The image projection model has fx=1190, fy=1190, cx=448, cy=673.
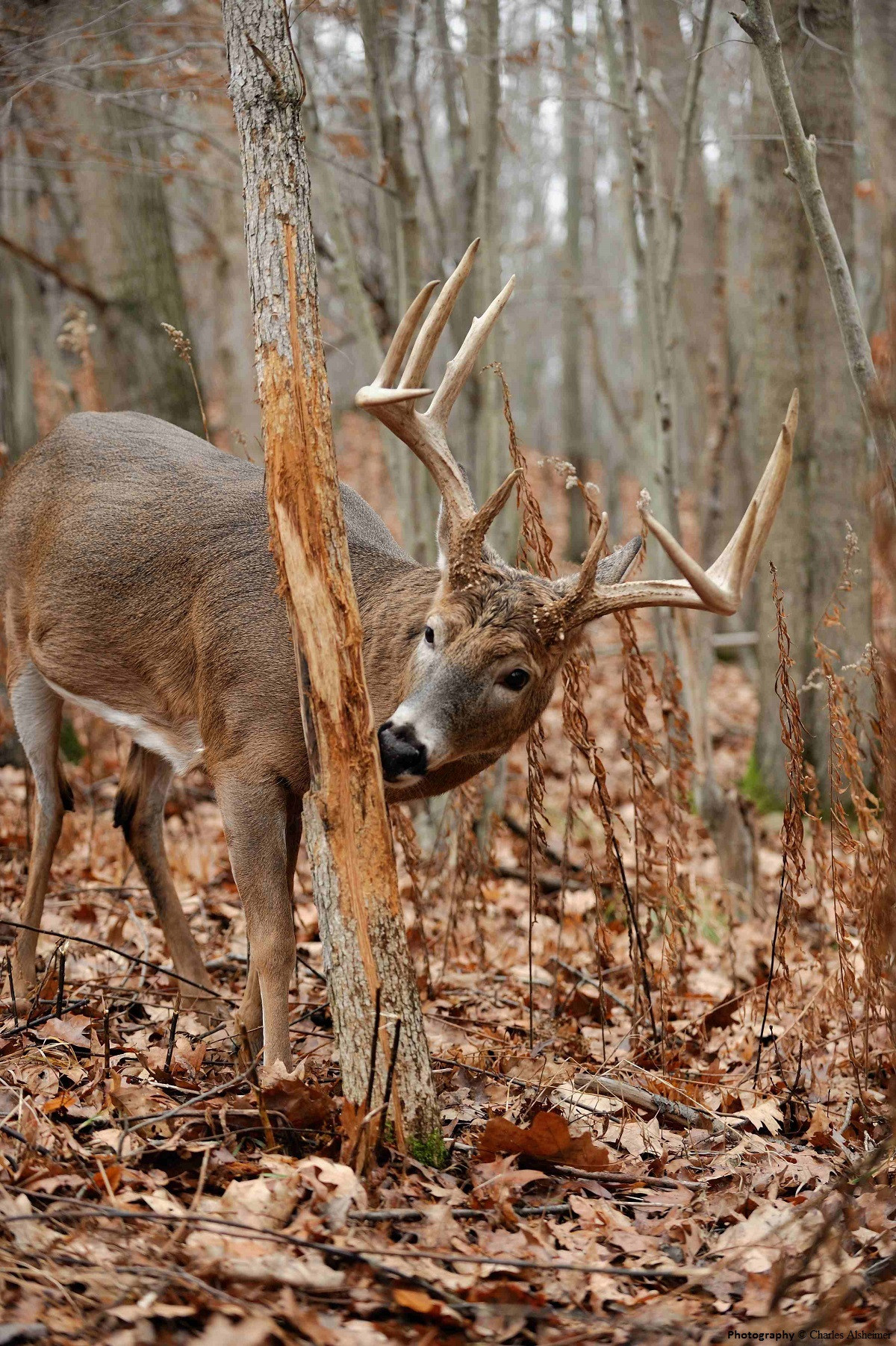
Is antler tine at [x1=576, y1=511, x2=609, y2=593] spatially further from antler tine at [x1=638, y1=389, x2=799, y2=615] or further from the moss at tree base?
the moss at tree base

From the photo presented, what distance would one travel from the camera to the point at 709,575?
4219 mm

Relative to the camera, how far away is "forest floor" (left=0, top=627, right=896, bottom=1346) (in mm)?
2852

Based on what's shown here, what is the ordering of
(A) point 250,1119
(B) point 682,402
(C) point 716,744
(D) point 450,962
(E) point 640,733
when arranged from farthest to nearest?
1. (B) point 682,402
2. (C) point 716,744
3. (D) point 450,962
4. (E) point 640,733
5. (A) point 250,1119

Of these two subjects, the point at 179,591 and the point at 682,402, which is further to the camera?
the point at 682,402

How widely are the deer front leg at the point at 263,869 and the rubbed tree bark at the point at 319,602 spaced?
87 centimetres

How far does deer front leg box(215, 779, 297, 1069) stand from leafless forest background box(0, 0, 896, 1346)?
0.41 metres

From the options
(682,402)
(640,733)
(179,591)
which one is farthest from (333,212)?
(682,402)

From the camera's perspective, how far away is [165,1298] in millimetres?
2797

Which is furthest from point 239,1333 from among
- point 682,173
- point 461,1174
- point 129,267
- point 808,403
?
point 129,267

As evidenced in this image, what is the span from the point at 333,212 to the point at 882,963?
549 centimetres

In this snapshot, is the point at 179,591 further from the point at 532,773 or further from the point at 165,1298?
the point at 165,1298

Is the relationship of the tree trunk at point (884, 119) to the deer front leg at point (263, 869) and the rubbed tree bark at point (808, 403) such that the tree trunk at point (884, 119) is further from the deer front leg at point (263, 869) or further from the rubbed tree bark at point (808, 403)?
the deer front leg at point (263, 869)

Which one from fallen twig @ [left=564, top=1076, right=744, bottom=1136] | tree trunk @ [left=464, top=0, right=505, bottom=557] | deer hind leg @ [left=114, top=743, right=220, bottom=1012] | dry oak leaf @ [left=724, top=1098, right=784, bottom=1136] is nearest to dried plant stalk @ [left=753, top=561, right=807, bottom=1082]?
dry oak leaf @ [left=724, top=1098, right=784, bottom=1136]

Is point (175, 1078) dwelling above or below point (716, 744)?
above
